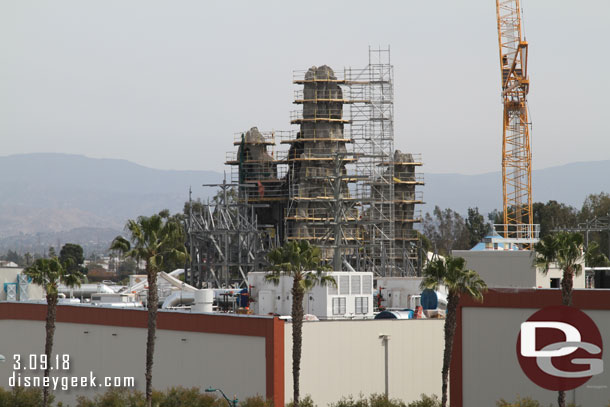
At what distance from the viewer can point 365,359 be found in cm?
5197

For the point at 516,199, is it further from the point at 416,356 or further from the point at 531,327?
the point at 531,327

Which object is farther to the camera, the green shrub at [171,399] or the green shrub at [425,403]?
the green shrub at [171,399]

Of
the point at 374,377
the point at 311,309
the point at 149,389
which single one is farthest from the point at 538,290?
the point at 311,309

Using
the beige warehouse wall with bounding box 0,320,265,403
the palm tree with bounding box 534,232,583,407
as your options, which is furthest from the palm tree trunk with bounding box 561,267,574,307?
the beige warehouse wall with bounding box 0,320,265,403

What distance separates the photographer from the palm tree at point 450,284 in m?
42.8

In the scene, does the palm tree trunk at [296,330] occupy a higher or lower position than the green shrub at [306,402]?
higher

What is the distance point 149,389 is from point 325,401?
8.42m

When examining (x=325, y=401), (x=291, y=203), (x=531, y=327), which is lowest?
(x=325, y=401)

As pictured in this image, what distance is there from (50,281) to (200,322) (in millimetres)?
7747

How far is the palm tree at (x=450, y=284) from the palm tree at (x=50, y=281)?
1861 cm

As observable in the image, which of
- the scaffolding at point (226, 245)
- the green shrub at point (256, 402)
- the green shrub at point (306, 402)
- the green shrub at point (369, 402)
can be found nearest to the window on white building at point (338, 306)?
the green shrub at point (369, 402)

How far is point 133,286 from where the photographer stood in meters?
121

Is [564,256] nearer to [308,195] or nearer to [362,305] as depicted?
[362,305]

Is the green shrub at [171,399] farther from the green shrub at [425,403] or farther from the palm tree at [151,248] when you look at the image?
the green shrub at [425,403]
